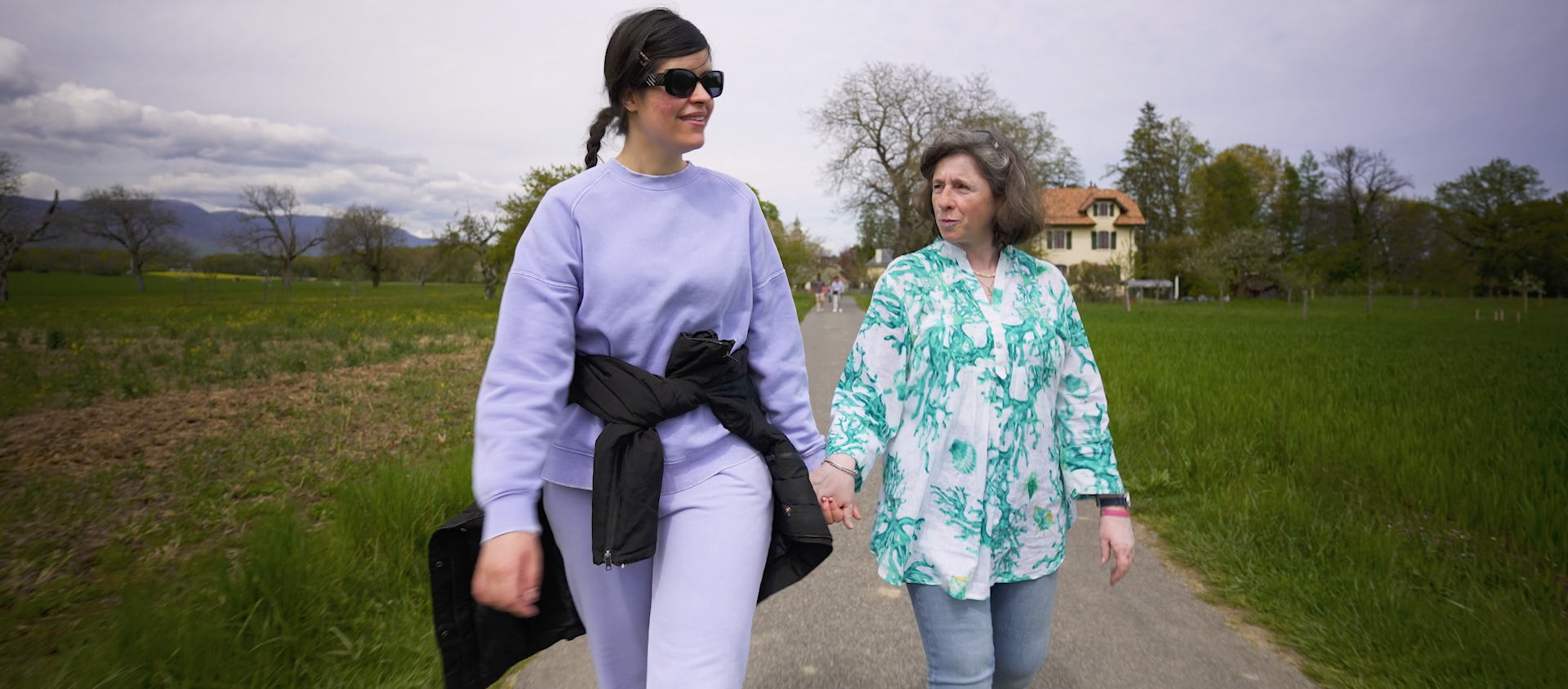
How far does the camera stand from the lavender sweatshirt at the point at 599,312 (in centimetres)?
150

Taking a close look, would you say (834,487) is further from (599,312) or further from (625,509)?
(599,312)

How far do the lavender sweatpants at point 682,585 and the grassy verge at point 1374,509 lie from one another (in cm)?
244

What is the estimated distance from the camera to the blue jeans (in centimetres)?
190

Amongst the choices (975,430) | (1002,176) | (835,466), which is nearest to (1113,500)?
(975,430)

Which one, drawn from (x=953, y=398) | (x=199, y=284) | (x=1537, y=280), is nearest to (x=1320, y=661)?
(x=953, y=398)

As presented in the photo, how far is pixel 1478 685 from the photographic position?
2707mm

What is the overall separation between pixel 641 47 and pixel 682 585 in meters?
1.11

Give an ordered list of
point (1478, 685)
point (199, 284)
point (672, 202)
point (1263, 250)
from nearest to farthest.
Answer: point (672, 202) → point (1478, 685) → point (199, 284) → point (1263, 250)

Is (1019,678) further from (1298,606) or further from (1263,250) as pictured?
(1263,250)

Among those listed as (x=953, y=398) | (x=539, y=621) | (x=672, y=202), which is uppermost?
(x=672, y=202)

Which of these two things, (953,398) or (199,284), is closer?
(953,398)

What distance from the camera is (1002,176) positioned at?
2111 millimetres

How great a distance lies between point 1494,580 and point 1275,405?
373 centimetres

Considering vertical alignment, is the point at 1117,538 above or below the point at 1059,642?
above
